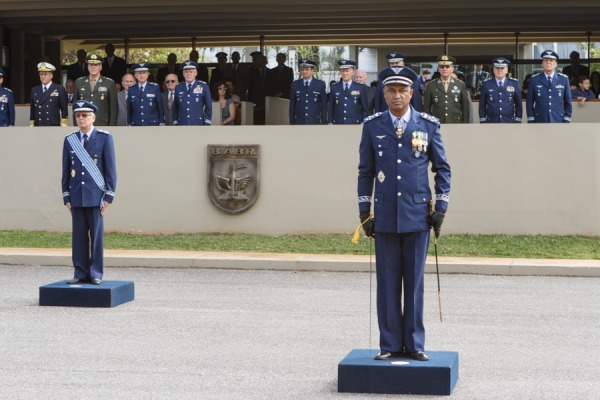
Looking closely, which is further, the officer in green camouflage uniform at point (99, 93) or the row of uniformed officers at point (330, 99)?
the officer in green camouflage uniform at point (99, 93)

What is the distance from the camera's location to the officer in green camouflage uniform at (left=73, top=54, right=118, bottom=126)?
20016 mm

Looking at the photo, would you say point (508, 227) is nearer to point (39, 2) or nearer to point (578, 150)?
point (578, 150)

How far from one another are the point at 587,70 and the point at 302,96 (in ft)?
23.4

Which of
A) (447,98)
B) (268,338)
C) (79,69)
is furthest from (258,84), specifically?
(268,338)

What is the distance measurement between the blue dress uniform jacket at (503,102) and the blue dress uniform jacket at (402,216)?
11.0 m

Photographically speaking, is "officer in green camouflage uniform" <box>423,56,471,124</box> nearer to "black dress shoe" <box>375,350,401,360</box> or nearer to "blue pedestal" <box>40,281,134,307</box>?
"blue pedestal" <box>40,281,134,307</box>

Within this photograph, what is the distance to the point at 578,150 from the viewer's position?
18.1 metres

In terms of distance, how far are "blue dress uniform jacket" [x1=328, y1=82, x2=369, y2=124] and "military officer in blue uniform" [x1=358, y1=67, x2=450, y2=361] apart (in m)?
11.3

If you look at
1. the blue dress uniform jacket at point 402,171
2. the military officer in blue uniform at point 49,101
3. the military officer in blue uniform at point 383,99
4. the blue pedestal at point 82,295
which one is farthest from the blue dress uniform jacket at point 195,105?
the blue dress uniform jacket at point 402,171

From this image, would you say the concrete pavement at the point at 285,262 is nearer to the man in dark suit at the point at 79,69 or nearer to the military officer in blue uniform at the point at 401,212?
the military officer in blue uniform at the point at 401,212

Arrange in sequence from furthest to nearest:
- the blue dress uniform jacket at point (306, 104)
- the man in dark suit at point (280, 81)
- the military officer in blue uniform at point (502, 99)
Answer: the man in dark suit at point (280, 81)
the blue dress uniform jacket at point (306, 104)
the military officer in blue uniform at point (502, 99)

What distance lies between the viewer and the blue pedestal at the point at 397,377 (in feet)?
25.8

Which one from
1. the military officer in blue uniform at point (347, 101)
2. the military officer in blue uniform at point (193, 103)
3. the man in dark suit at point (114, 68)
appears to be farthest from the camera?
the man in dark suit at point (114, 68)

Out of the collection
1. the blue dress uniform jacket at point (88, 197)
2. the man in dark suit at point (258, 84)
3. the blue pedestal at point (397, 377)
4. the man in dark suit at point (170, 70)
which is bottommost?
the blue pedestal at point (397, 377)
